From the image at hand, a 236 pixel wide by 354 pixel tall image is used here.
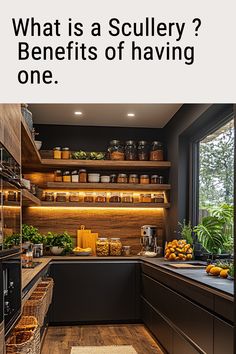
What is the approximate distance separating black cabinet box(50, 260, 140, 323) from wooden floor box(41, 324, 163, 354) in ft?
0.42

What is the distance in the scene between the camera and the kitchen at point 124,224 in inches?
167

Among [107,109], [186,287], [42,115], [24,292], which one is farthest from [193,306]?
[42,115]

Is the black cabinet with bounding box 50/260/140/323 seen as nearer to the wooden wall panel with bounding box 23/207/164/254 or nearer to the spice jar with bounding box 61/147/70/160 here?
the wooden wall panel with bounding box 23/207/164/254

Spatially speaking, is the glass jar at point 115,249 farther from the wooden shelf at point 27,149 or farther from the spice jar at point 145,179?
the wooden shelf at point 27,149

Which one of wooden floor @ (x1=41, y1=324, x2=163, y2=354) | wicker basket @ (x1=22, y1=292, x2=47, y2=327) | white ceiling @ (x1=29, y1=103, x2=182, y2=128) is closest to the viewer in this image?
wicker basket @ (x1=22, y1=292, x2=47, y2=327)

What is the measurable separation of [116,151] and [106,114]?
1.94 ft

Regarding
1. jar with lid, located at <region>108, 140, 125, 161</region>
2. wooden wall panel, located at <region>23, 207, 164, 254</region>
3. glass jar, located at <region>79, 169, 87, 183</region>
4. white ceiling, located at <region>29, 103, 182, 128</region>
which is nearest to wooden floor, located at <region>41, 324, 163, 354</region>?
wooden wall panel, located at <region>23, 207, 164, 254</region>

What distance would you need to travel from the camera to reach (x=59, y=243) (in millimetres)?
6176

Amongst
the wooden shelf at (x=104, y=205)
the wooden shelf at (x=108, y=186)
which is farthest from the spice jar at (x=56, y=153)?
the wooden shelf at (x=104, y=205)

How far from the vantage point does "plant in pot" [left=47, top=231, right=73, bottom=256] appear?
20.2 ft

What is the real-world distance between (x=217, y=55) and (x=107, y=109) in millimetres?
4658

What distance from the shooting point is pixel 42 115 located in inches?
243

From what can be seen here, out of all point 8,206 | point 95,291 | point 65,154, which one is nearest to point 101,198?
point 65,154

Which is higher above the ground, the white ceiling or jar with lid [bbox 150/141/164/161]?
the white ceiling
